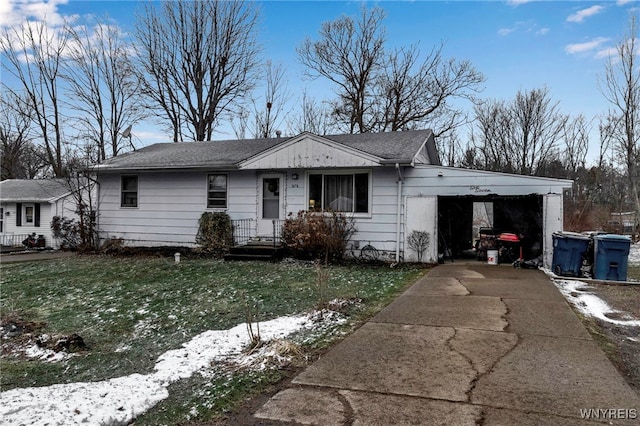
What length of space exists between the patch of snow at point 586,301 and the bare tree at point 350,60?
18.1m

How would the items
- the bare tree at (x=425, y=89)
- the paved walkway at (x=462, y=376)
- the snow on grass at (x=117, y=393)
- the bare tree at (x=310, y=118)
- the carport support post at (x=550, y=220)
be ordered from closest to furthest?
the paved walkway at (x=462, y=376), the snow on grass at (x=117, y=393), the carport support post at (x=550, y=220), the bare tree at (x=425, y=89), the bare tree at (x=310, y=118)

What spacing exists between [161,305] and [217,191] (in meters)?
6.82

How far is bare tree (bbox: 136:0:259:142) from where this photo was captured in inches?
922

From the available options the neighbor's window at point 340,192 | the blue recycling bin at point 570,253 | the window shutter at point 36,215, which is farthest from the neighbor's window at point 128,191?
the blue recycling bin at point 570,253

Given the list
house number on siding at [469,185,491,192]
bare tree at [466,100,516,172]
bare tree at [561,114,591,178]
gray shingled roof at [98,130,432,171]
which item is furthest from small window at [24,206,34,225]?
bare tree at [561,114,591,178]

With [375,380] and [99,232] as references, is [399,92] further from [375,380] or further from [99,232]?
[375,380]

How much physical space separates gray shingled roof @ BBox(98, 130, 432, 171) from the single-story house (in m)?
0.04

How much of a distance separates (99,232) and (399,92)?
716 inches

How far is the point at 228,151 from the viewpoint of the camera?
45.8 feet

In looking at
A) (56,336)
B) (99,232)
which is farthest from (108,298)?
(99,232)

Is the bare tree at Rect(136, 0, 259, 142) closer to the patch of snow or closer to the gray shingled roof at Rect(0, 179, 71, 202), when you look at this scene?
the gray shingled roof at Rect(0, 179, 71, 202)

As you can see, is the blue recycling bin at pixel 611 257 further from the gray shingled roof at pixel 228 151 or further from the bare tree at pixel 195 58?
the bare tree at pixel 195 58

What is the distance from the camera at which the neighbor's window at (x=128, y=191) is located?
14094 millimetres

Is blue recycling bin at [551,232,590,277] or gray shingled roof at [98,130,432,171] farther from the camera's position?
gray shingled roof at [98,130,432,171]
